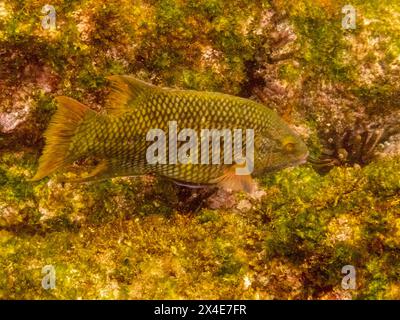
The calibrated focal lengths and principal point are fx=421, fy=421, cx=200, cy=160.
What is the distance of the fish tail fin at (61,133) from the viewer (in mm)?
2928

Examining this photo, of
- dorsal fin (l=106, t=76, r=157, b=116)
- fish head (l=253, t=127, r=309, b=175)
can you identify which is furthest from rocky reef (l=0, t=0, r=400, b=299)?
dorsal fin (l=106, t=76, r=157, b=116)

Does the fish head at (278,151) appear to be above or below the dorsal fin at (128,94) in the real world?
below

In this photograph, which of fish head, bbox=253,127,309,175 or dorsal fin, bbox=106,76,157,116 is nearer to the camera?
dorsal fin, bbox=106,76,157,116

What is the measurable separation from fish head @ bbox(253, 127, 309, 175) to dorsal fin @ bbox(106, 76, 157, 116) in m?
0.90

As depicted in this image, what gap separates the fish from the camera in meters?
2.95

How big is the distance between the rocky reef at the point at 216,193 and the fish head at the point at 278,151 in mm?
588

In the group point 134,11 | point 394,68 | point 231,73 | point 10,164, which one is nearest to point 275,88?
point 231,73

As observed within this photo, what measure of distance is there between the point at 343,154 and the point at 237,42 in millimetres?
1498

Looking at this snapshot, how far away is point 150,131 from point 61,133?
0.62 metres

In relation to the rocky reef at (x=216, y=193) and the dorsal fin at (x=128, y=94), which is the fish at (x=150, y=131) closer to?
the dorsal fin at (x=128, y=94)

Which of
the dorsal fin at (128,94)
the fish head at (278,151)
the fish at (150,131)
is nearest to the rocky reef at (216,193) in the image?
the fish head at (278,151)

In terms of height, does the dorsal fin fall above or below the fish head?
above

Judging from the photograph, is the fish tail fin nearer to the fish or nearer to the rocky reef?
the fish

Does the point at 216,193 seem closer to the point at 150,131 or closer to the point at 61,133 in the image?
the point at 150,131
